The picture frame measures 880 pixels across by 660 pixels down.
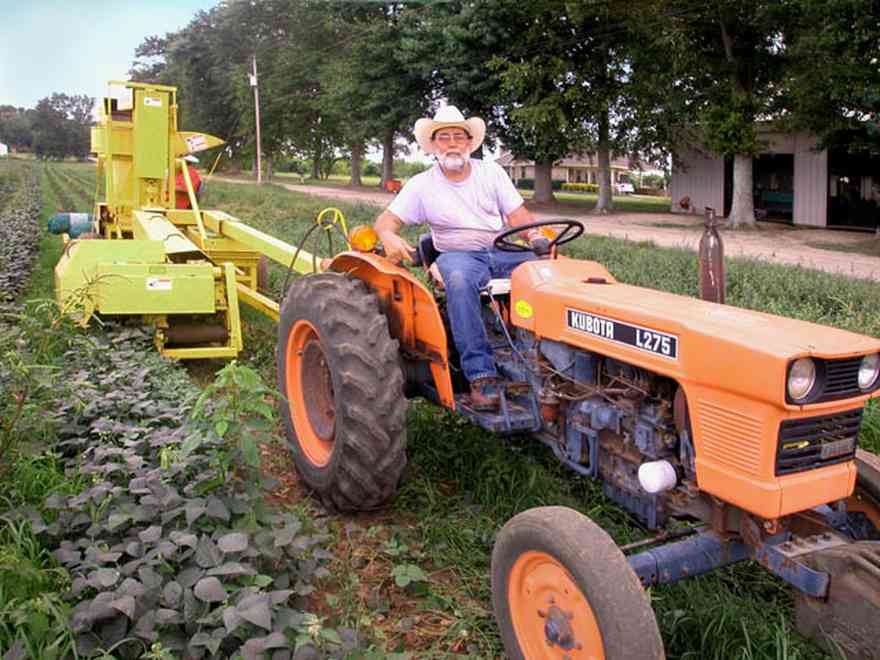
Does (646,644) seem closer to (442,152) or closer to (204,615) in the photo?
(204,615)

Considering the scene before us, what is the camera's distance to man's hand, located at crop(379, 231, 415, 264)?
4.07m

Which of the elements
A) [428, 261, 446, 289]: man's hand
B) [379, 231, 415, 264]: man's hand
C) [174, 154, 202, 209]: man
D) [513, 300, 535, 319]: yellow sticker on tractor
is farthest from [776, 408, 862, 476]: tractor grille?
[174, 154, 202, 209]: man

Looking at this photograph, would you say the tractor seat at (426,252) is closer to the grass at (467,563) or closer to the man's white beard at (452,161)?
the man's white beard at (452,161)

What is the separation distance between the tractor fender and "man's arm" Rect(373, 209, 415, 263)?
0.18 feet

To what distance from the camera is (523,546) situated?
2656 mm

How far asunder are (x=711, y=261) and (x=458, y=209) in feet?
5.42

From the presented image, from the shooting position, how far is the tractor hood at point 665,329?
7.55 ft

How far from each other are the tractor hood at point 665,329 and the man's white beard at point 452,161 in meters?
1.00

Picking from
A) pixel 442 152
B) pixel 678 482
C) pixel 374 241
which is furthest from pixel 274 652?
pixel 442 152

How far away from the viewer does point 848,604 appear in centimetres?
231

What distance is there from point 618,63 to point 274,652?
21.6m

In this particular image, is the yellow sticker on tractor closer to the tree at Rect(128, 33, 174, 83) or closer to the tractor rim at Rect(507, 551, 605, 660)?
the tractor rim at Rect(507, 551, 605, 660)

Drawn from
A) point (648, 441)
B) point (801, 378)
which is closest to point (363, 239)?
point (648, 441)

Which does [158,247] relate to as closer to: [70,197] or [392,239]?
[392,239]
